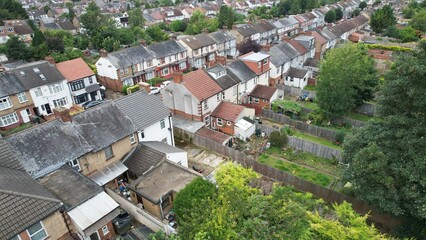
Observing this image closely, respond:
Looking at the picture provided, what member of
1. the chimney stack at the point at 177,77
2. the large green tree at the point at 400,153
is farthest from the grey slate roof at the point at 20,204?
the large green tree at the point at 400,153

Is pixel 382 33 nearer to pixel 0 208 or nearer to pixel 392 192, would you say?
pixel 392 192

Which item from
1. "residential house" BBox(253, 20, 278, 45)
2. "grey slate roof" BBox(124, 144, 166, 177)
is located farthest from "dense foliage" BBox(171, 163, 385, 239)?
"residential house" BBox(253, 20, 278, 45)

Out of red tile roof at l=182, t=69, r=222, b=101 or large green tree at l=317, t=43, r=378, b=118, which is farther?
large green tree at l=317, t=43, r=378, b=118

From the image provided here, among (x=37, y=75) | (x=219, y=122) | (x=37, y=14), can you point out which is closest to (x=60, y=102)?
(x=37, y=75)

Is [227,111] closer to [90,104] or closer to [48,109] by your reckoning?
[90,104]

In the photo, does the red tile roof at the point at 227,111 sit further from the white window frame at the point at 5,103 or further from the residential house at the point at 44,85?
the white window frame at the point at 5,103

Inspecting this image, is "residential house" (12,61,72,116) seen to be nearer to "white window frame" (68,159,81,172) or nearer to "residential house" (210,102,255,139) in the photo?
"white window frame" (68,159,81,172)

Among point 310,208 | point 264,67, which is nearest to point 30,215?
point 310,208
